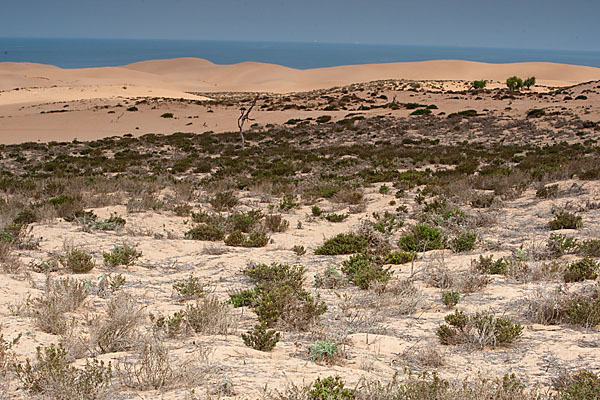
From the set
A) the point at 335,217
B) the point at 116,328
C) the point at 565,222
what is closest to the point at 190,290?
the point at 116,328

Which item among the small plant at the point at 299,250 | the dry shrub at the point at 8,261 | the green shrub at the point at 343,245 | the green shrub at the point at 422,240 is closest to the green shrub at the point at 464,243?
the green shrub at the point at 422,240

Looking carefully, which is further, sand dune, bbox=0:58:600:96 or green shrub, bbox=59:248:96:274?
sand dune, bbox=0:58:600:96

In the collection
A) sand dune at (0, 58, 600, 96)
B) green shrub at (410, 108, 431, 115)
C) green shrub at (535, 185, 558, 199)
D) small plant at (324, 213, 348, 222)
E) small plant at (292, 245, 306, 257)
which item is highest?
sand dune at (0, 58, 600, 96)

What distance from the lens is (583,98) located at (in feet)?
113

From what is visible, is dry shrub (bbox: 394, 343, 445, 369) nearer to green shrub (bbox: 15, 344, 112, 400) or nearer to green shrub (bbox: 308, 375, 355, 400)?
green shrub (bbox: 308, 375, 355, 400)

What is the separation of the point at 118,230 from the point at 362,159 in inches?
487

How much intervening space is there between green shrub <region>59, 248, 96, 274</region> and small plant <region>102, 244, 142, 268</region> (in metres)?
0.23

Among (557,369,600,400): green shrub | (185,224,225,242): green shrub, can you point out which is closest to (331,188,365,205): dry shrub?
Answer: (185,224,225,242): green shrub

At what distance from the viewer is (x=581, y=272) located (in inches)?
196

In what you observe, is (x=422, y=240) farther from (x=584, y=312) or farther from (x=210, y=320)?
(x=210, y=320)

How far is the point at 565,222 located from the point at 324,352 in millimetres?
5756

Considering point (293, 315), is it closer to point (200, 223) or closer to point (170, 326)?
point (170, 326)

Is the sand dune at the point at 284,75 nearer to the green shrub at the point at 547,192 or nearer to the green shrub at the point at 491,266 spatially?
the green shrub at the point at 547,192

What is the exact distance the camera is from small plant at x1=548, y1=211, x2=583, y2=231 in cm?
720
